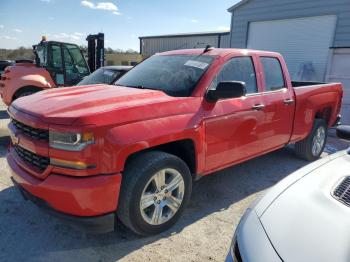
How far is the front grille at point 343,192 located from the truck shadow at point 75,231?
161cm

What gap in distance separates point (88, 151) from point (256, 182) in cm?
284

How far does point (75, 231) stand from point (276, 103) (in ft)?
9.72

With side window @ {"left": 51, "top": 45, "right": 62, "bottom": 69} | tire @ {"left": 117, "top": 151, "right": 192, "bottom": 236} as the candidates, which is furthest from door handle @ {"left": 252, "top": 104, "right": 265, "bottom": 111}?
side window @ {"left": 51, "top": 45, "right": 62, "bottom": 69}

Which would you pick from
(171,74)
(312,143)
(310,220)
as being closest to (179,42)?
(312,143)

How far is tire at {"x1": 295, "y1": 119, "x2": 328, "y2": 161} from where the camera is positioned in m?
5.57

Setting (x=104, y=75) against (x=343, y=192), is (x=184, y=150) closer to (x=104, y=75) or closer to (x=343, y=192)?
(x=343, y=192)

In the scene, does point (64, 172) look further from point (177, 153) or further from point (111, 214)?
point (177, 153)

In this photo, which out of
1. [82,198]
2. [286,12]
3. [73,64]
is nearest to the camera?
[82,198]

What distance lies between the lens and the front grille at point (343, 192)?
187 centimetres

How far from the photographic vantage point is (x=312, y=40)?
11.8 meters

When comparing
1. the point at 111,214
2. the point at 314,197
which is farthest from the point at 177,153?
the point at 314,197

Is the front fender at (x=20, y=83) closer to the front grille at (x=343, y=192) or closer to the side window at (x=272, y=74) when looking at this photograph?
the side window at (x=272, y=74)

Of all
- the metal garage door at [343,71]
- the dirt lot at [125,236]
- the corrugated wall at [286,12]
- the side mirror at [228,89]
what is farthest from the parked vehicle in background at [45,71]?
the metal garage door at [343,71]

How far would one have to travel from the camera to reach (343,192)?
1.95 metres
